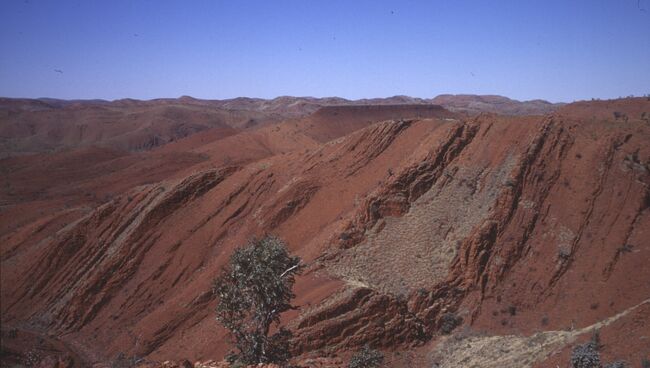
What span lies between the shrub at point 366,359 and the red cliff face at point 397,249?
2.83 ft

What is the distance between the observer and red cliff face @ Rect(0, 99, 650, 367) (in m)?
17.8

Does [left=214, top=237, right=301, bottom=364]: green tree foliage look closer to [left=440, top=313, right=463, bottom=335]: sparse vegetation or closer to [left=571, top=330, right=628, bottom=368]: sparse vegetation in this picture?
[left=571, top=330, right=628, bottom=368]: sparse vegetation

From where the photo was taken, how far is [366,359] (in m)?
15.5

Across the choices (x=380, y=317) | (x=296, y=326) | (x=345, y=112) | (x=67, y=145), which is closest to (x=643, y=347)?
(x=380, y=317)

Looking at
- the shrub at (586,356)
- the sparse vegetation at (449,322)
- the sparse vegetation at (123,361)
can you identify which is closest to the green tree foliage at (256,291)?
the shrub at (586,356)

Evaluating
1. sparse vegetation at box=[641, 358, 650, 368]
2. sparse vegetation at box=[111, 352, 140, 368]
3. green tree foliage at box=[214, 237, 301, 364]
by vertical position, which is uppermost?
green tree foliage at box=[214, 237, 301, 364]

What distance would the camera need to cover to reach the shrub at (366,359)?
15.1 m

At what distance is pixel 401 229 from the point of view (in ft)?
71.8

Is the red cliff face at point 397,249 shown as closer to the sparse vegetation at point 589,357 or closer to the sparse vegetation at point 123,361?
the sparse vegetation at point 123,361

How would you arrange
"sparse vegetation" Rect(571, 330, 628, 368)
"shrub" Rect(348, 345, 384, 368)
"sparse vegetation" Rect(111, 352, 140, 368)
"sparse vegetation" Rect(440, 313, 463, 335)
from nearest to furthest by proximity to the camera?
"sparse vegetation" Rect(571, 330, 628, 368), "shrub" Rect(348, 345, 384, 368), "sparse vegetation" Rect(440, 313, 463, 335), "sparse vegetation" Rect(111, 352, 140, 368)

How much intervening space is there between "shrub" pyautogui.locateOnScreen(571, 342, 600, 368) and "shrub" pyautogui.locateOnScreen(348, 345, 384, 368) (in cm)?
556

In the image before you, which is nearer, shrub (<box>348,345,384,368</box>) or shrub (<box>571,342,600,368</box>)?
shrub (<box>571,342,600,368</box>)

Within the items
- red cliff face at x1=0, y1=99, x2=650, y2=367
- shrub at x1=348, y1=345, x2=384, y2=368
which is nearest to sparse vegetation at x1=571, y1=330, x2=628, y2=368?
red cliff face at x1=0, y1=99, x2=650, y2=367

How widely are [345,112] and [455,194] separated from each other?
183 feet
